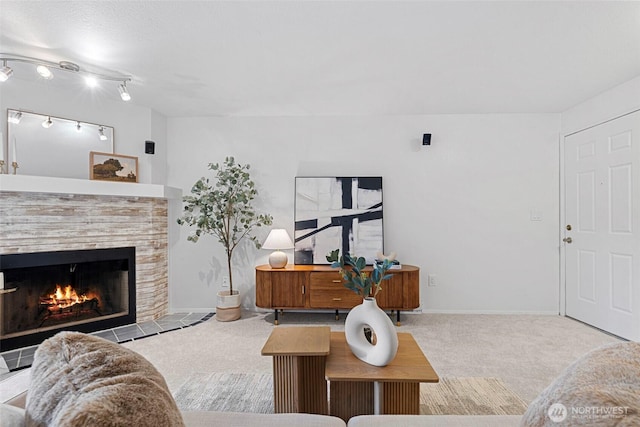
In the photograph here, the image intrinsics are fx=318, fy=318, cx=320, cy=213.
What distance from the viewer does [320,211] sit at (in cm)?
370

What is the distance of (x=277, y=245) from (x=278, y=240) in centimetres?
6

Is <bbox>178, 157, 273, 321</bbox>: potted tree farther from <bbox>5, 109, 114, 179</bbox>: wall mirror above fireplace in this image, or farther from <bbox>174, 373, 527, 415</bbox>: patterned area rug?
<bbox>174, 373, 527, 415</bbox>: patterned area rug

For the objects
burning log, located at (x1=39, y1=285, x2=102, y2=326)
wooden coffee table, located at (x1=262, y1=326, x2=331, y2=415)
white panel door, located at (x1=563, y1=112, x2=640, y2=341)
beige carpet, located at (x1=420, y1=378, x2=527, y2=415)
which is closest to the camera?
wooden coffee table, located at (x1=262, y1=326, x2=331, y2=415)

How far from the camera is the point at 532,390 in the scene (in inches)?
80.7

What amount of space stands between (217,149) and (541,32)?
10.6 ft

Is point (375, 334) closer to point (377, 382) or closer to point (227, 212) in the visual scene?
point (377, 382)

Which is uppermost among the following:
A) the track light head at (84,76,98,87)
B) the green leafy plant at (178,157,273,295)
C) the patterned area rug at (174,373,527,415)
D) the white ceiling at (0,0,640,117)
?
the white ceiling at (0,0,640,117)

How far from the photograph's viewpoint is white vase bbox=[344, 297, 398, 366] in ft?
4.89

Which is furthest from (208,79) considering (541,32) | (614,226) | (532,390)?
(614,226)

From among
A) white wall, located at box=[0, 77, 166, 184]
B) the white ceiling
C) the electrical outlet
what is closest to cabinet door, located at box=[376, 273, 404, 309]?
the electrical outlet

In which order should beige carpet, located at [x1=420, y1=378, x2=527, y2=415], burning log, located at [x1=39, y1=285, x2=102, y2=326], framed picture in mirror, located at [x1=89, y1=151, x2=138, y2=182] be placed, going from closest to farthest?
beige carpet, located at [x1=420, y1=378, x2=527, y2=415] < burning log, located at [x1=39, y1=285, x2=102, y2=326] < framed picture in mirror, located at [x1=89, y1=151, x2=138, y2=182]

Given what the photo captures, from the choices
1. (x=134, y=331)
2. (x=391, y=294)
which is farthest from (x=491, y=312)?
(x=134, y=331)

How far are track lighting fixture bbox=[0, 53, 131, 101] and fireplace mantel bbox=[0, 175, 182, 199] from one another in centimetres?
79

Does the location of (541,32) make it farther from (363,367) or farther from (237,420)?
(237,420)
